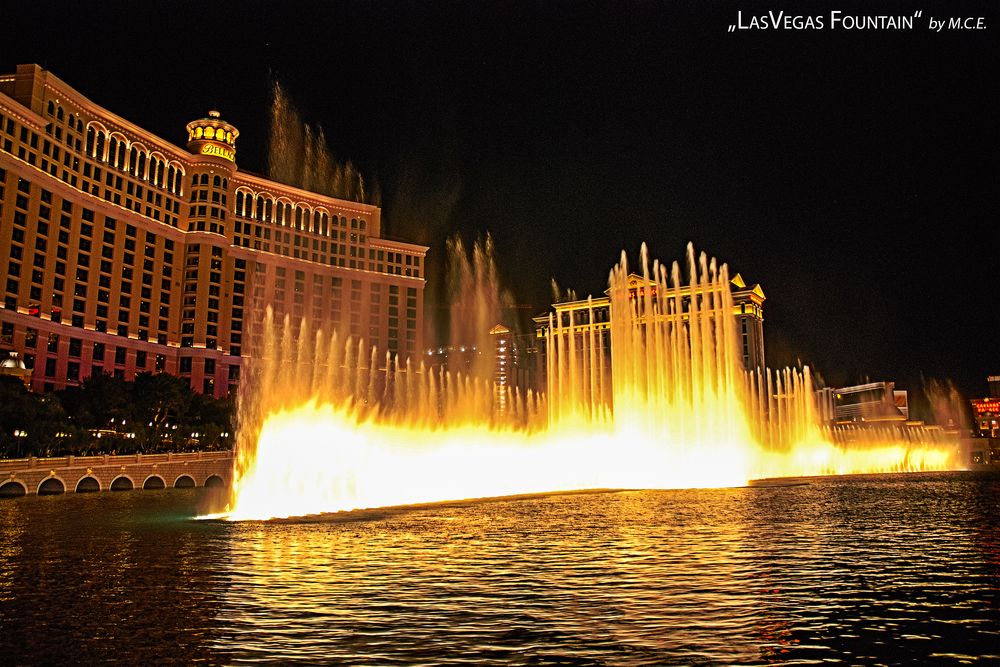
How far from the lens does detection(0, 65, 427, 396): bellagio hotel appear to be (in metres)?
89.0

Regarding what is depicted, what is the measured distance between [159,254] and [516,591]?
110798 mm

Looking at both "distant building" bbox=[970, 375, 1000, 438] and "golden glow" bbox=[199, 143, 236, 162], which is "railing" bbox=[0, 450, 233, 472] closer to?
"golden glow" bbox=[199, 143, 236, 162]

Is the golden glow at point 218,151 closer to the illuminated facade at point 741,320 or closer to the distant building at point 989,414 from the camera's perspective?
the illuminated facade at point 741,320

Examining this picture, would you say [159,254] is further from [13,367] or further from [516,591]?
[516,591]

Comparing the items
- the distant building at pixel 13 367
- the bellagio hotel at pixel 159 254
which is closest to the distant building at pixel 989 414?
the bellagio hotel at pixel 159 254

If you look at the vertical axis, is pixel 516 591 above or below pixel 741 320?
below

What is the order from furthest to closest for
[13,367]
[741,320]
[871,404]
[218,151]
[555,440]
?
[741,320]
[871,404]
[218,151]
[13,367]
[555,440]

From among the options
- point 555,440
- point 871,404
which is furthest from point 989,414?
point 555,440

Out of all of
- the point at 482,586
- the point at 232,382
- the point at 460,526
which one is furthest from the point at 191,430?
the point at 482,586

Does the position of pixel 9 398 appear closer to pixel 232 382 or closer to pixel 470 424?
pixel 470 424

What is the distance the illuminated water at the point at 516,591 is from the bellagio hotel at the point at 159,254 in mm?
72951

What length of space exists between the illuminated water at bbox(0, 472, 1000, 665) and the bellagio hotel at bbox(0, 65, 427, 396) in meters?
73.0

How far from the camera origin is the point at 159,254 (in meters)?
111

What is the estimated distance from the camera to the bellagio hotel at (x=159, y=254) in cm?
8900
